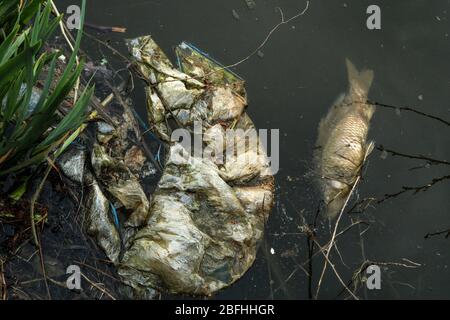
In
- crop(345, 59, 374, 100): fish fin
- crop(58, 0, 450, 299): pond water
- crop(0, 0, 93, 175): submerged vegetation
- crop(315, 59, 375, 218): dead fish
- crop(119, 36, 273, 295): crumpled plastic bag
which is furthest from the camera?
A: crop(345, 59, 374, 100): fish fin

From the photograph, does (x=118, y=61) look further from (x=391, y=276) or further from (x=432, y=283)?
(x=432, y=283)

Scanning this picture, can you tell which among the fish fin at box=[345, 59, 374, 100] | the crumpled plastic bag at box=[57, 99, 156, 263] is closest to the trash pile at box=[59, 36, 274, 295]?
the crumpled plastic bag at box=[57, 99, 156, 263]

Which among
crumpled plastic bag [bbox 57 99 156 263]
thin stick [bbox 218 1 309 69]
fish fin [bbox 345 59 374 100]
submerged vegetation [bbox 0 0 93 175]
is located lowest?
crumpled plastic bag [bbox 57 99 156 263]

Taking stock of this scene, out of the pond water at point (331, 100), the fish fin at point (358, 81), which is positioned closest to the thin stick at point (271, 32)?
the pond water at point (331, 100)

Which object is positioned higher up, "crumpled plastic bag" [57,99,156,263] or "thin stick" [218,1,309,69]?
"thin stick" [218,1,309,69]

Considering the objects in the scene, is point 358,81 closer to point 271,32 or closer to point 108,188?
point 271,32

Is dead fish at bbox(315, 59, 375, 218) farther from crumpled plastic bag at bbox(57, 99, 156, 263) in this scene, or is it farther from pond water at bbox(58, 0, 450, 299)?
crumpled plastic bag at bbox(57, 99, 156, 263)
